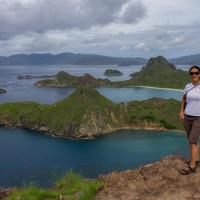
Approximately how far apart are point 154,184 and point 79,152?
Answer: 326 ft

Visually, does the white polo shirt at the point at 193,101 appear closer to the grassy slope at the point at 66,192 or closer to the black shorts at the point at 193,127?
the black shorts at the point at 193,127

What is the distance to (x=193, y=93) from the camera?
1070 cm

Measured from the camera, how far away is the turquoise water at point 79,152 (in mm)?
89625

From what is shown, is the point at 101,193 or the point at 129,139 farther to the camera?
the point at 129,139

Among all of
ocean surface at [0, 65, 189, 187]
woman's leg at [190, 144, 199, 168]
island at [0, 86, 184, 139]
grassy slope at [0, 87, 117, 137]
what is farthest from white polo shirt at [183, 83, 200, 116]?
grassy slope at [0, 87, 117, 137]

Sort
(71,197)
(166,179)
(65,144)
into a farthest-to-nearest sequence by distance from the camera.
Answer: (65,144)
(166,179)
(71,197)

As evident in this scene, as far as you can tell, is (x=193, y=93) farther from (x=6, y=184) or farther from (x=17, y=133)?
(x=17, y=133)

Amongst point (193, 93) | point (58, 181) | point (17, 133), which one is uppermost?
point (193, 93)

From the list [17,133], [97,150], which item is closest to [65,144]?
[97,150]

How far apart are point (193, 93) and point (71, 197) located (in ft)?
14.5

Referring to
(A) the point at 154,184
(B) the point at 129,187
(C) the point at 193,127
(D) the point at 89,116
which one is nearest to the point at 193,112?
(C) the point at 193,127

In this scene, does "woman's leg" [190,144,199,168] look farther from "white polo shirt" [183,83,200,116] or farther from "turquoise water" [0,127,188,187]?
"turquoise water" [0,127,188,187]

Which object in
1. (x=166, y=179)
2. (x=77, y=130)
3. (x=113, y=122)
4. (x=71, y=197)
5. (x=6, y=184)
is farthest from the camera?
(x=113, y=122)

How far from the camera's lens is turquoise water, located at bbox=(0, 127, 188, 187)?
294ft
